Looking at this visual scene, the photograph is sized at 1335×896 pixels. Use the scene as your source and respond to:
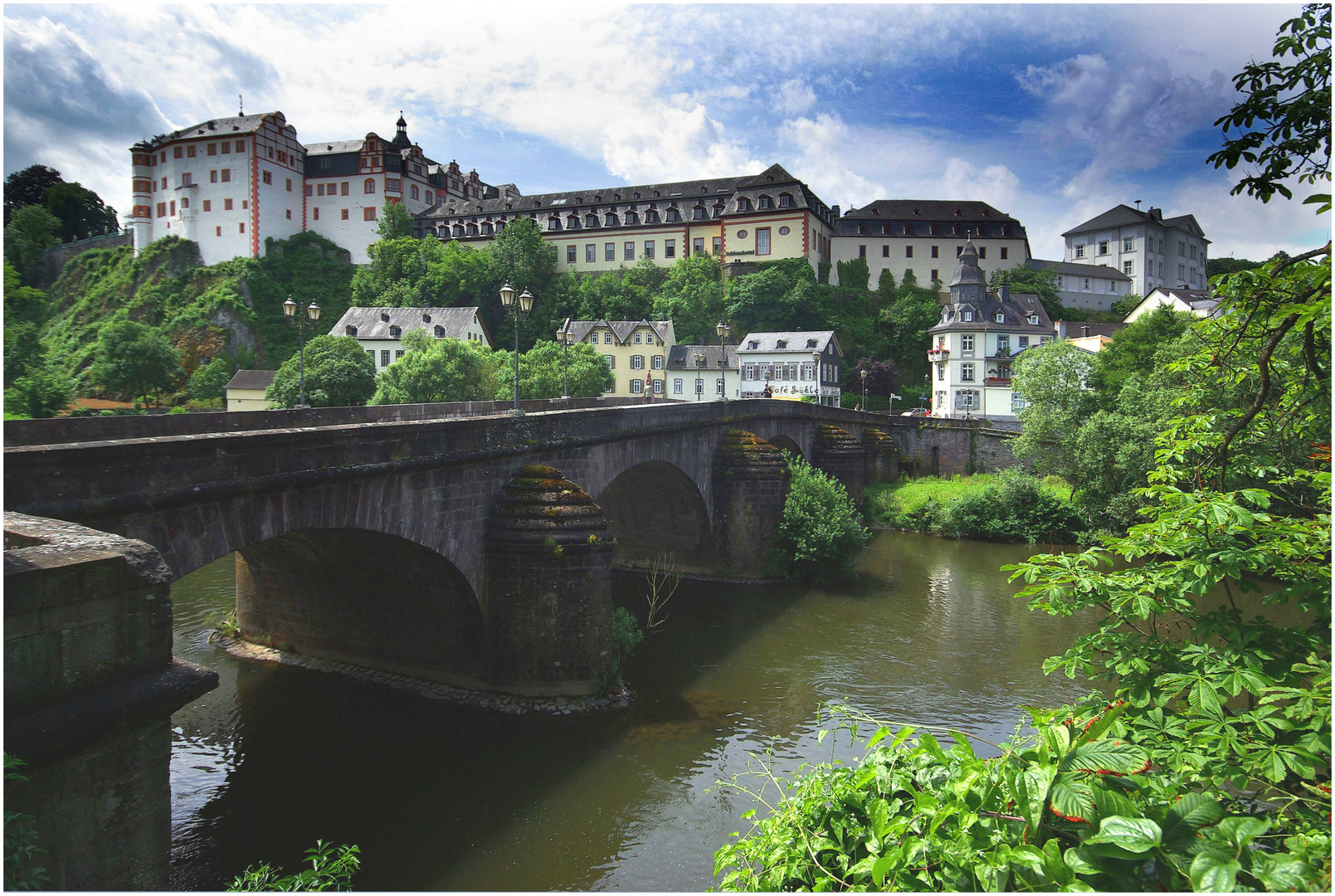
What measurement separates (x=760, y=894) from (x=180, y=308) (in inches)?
3541

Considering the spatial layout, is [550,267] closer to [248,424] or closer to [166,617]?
[248,424]

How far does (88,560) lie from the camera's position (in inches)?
201

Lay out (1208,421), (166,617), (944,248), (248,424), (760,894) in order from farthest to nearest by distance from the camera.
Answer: (944,248) → (248,424) → (1208,421) → (166,617) → (760,894)

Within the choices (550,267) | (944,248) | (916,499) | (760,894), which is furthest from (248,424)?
(944,248)

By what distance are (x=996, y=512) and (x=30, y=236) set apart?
85.9 metres

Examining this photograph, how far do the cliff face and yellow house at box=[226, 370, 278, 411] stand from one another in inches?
505

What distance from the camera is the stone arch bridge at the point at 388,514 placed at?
878cm

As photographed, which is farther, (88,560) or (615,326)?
(615,326)

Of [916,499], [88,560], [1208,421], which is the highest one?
[1208,421]

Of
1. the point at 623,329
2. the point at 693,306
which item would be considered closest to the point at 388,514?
the point at 623,329

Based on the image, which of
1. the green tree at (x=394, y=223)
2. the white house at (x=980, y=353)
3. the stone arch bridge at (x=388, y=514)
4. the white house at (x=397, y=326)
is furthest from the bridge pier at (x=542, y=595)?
the green tree at (x=394, y=223)

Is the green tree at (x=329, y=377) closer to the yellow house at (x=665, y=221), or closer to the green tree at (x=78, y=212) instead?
the yellow house at (x=665, y=221)

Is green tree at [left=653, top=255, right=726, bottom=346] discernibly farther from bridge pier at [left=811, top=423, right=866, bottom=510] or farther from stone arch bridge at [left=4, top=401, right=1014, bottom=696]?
stone arch bridge at [left=4, top=401, right=1014, bottom=696]

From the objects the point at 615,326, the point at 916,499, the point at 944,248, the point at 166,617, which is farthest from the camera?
the point at 944,248
